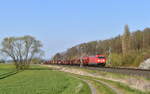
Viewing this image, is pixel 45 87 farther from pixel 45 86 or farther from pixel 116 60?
pixel 116 60

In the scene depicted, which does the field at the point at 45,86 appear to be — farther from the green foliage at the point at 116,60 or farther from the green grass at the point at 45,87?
the green foliage at the point at 116,60

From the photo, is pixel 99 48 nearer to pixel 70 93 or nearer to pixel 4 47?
pixel 4 47

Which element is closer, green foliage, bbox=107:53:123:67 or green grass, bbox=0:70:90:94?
green grass, bbox=0:70:90:94

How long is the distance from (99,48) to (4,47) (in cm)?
8921

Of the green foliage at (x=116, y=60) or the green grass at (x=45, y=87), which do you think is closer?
the green grass at (x=45, y=87)

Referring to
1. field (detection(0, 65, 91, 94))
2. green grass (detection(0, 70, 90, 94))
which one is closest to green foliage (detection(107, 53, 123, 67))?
field (detection(0, 65, 91, 94))

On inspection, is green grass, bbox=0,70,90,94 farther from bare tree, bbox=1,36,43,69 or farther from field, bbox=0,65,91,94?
bare tree, bbox=1,36,43,69

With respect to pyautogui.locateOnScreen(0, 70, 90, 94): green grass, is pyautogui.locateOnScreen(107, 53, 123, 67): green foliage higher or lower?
higher

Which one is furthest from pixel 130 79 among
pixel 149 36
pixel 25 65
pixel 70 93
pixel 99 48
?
pixel 99 48

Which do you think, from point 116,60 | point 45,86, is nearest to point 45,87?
point 45,86

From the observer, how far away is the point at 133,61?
71125 mm

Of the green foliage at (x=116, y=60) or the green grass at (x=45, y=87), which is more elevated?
the green foliage at (x=116, y=60)

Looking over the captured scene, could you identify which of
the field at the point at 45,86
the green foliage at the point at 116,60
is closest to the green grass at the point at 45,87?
the field at the point at 45,86

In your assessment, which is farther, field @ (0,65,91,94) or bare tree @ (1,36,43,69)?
bare tree @ (1,36,43,69)
